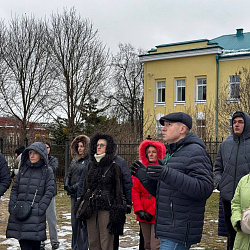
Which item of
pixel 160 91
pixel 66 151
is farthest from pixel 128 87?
pixel 66 151

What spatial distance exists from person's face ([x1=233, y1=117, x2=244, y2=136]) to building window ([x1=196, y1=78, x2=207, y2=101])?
24.5 m

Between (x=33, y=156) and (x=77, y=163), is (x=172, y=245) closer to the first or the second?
(x=33, y=156)

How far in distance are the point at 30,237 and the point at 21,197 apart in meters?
0.55

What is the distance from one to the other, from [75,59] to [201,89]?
10699 millimetres

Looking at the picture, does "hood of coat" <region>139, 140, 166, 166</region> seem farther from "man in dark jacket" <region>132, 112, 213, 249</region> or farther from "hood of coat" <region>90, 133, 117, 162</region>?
"man in dark jacket" <region>132, 112, 213, 249</region>

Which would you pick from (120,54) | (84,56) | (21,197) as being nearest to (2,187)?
(21,197)

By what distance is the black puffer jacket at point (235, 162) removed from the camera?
5.59 m

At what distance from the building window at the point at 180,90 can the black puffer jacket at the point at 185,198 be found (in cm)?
2729

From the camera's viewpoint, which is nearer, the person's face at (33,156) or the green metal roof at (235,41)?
the person's face at (33,156)

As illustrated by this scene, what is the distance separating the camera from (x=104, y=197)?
222 inches

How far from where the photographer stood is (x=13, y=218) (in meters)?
5.75

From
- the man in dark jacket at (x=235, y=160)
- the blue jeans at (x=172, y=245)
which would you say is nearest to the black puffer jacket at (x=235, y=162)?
the man in dark jacket at (x=235, y=160)

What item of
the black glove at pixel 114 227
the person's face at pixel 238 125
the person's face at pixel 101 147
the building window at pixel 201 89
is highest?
the building window at pixel 201 89

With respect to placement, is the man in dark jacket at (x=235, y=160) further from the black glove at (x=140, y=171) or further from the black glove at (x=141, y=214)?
the black glove at (x=140, y=171)
